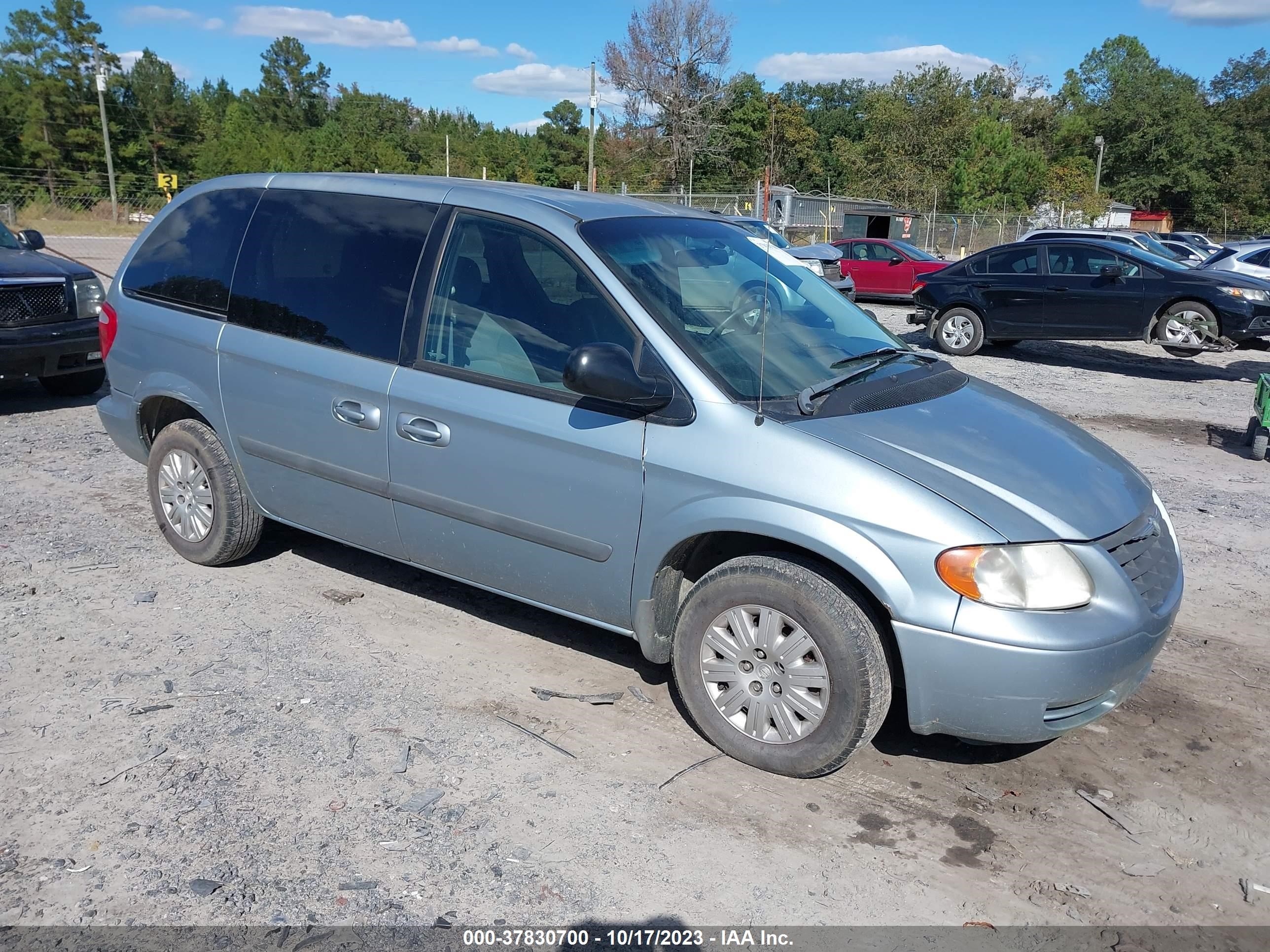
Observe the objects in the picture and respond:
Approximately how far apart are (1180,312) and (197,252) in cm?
1230

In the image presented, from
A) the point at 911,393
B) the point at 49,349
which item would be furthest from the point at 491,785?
the point at 49,349

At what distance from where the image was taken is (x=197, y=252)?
203 inches

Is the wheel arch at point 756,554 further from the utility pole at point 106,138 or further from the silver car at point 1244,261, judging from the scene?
the utility pole at point 106,138

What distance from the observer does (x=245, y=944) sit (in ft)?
9.04

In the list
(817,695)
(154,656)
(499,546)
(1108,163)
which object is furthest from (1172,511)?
(1108,163)

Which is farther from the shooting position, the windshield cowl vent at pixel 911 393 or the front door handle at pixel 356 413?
the front door handle at pixel 356 413

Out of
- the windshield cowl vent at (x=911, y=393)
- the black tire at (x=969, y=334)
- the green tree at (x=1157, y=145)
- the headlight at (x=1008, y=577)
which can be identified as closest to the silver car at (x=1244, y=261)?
the black tire at (x=969, y=334)

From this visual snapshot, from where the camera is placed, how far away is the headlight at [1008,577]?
125 inches

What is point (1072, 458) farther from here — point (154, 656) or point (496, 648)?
point (154, 656)

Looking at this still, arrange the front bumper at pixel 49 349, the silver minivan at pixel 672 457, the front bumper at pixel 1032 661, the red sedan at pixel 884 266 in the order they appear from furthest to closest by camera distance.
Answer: the red sedan at pixel 884 266 → the front bumper at pixel 49 349 → the silver minivan at pixel 672 457 → the front bumper at pixel 1032 661

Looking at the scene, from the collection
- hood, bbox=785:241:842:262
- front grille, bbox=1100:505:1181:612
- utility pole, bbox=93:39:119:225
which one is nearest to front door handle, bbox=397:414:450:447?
front grille, bbox=1100:505:1181:612

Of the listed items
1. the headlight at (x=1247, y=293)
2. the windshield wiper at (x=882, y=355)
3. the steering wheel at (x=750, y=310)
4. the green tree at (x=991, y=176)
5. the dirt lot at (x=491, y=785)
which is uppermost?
the green tree at (x=991, y=176)

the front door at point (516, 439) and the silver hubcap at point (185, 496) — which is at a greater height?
the front door at point (516, 439)

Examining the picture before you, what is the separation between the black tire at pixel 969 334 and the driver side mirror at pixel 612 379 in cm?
1220
